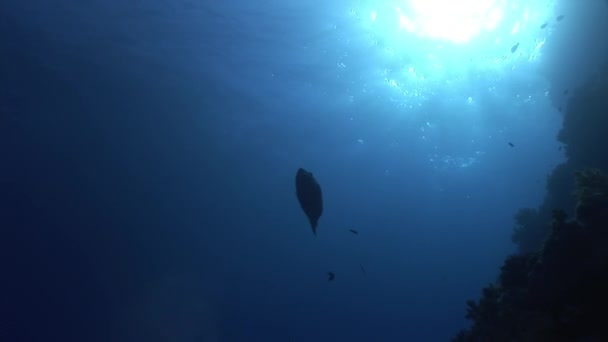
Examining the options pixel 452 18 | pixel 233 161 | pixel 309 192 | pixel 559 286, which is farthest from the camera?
pixel 233 161

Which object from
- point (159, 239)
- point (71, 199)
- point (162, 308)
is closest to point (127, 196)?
point (71, 199)

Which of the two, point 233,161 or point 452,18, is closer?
point 452,18

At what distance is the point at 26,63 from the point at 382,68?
61.2 feet

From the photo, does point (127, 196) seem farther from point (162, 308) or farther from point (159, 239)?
point (162, 308)

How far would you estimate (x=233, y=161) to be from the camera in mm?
37500

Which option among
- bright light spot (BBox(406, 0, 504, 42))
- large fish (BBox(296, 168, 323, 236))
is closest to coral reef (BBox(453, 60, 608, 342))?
large fish (BBox(296, 168, 323, 236))

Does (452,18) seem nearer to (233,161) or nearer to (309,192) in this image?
(309,192)

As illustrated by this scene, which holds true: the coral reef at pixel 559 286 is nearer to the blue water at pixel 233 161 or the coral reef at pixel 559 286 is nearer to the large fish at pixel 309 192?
the large fish at pixel 309 192

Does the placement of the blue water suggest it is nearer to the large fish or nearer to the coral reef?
the coral reef

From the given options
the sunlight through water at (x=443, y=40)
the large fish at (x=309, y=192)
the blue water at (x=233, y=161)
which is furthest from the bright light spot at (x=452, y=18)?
the large fish at (x=309, y=192)

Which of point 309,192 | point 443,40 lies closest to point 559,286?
point 309,192

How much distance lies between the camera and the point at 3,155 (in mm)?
35219

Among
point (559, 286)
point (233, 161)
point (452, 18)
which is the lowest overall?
point (559, 286)

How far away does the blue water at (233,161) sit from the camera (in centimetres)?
1897
